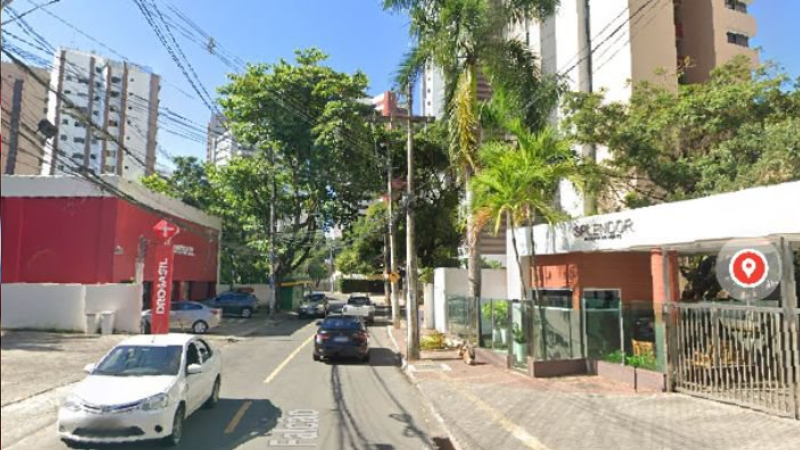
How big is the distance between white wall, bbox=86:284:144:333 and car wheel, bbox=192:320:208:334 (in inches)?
136

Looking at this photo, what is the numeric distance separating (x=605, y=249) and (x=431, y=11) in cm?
997

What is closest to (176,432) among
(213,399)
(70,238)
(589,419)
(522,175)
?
(213,399)

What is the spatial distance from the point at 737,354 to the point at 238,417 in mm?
9112

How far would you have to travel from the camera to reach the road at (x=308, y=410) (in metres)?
8.95

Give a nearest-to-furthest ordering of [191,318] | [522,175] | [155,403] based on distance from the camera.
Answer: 1. [155,403]
2. [522,175]
3. [191,318]

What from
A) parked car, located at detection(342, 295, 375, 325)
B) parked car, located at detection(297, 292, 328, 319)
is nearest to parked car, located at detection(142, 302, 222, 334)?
parked car, located at detection(342, 295, 375, 325)

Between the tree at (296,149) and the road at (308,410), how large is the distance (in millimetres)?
21034

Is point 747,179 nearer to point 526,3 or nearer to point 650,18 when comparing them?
point 526,3

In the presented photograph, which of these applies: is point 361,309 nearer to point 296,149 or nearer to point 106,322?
point 296,149

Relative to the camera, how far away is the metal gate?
32.7 ft

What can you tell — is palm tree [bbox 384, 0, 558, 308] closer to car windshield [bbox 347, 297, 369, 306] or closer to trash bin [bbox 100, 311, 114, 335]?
trash bin [bbox 100, 311, 114, 335]

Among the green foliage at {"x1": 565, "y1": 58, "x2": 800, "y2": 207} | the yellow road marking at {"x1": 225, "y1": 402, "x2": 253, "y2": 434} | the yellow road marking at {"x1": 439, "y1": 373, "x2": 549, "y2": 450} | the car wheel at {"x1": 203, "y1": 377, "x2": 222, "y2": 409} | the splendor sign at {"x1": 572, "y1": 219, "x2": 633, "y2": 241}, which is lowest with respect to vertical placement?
the yellow road marking at {"x1": 439, "y1": 373, "x2": 549, "y2": 450}

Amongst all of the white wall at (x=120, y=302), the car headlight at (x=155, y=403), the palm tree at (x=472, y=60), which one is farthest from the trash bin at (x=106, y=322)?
the car headlight at (x=155, y=403)

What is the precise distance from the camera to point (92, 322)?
2419 cm
